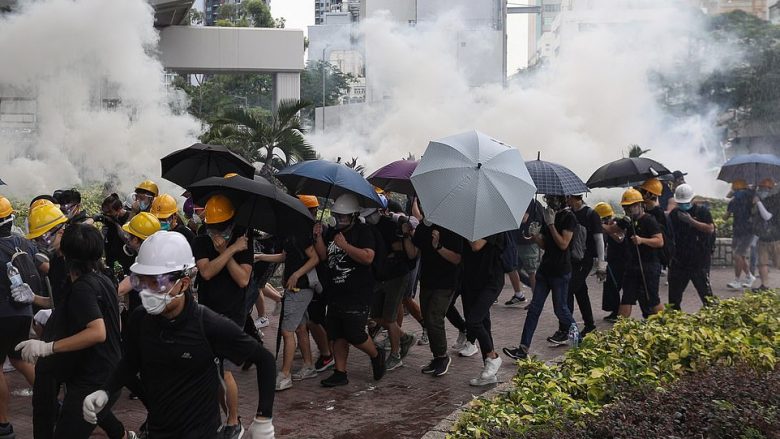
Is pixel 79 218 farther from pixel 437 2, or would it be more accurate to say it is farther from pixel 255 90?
pixel 255 90

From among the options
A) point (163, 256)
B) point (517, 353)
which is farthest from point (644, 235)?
point (163, 256)

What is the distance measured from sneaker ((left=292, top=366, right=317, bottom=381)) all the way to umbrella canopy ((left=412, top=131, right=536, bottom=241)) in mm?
1877

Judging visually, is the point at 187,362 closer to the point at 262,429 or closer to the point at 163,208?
the point at 262,429

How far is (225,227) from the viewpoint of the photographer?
5.35 m

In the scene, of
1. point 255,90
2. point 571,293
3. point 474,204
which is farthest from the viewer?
point 255,90

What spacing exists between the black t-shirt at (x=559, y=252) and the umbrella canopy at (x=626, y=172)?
1833 mm

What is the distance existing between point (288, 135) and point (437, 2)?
20.0 metres

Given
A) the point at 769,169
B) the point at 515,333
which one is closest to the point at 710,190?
the point at 769,169

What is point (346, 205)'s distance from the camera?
22.5ft

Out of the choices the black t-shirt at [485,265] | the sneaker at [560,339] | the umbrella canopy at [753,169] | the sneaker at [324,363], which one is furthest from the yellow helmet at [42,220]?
the umbrella canopy at [753,169]

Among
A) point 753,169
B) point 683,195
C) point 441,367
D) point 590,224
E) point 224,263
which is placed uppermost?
point 753,169

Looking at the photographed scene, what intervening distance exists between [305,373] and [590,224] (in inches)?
136

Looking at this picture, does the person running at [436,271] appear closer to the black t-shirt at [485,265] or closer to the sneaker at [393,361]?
the black t-shirt at [485,265]

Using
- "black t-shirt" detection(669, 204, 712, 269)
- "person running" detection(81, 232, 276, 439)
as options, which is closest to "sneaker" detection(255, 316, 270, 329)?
"black t-shirt" detection(669, 204, 712, 269)
